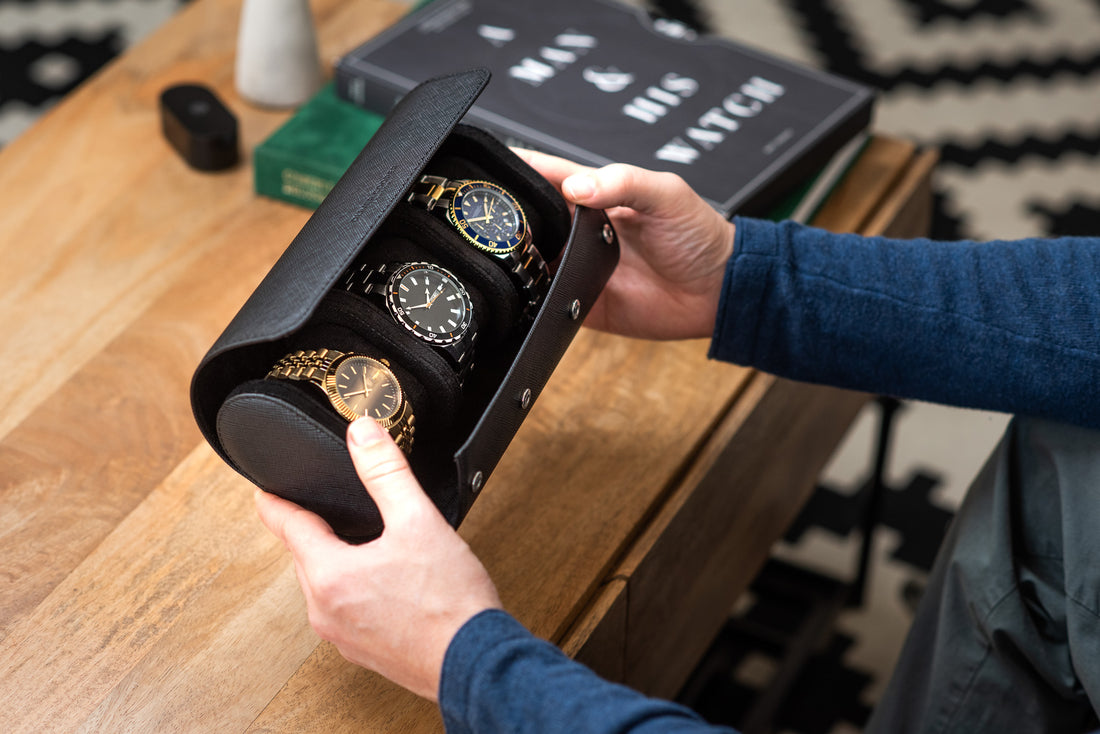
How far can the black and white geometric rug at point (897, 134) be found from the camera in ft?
4.36

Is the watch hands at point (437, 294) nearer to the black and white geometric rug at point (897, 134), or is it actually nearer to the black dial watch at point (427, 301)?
the black dial watch at point (427, 301)

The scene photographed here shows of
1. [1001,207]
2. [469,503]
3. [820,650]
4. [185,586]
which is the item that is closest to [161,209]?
[185,586]

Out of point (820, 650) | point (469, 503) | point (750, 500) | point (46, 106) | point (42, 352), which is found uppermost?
point (469, 503)

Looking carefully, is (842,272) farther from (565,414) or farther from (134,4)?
(134,4)

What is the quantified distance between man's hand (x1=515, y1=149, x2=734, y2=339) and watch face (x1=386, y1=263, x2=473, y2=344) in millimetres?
115

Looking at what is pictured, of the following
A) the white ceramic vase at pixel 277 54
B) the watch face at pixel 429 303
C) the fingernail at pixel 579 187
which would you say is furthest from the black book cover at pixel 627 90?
the watch face at pixel 429 303

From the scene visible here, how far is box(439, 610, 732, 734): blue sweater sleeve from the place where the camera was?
1.78 feet

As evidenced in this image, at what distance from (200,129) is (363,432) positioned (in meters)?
0.55

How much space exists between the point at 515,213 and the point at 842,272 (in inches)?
9.9

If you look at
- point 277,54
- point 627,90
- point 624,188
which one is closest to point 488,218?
point 624,188

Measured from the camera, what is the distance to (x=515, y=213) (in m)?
0.68

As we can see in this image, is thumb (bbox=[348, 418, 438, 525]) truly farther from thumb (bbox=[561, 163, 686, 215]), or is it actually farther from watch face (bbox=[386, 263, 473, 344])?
thumb (bbox=[561, 163, 686, 215])

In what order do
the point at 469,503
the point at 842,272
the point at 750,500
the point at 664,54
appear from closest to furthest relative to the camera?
the point at 469,503, the point at 842,272, the point at 750,500, the point at 664,54

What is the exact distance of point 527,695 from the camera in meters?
0.55
